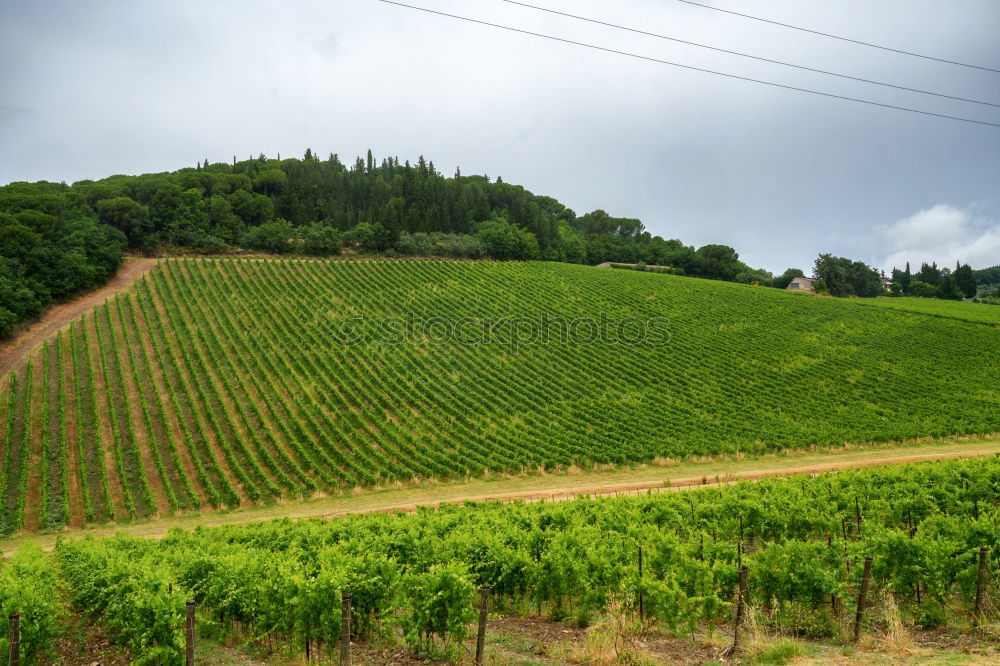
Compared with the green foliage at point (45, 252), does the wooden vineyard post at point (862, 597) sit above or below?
below

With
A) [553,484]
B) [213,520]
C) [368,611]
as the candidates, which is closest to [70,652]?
[368,611]

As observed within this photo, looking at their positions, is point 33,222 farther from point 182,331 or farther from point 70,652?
point 70,652

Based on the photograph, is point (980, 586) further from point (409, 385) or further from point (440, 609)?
point (409, 385)

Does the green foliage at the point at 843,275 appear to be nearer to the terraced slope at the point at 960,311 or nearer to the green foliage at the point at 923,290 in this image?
the green foliage at the point at 923,290

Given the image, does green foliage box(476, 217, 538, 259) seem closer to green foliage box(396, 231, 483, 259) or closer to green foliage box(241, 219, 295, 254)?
green foliage box(396, 231, 483, 259)

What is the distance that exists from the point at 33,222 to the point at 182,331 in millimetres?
21589

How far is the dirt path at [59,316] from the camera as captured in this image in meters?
41.4

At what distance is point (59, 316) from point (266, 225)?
2820 centimetres

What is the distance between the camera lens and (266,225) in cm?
7331

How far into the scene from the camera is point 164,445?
33.2 m

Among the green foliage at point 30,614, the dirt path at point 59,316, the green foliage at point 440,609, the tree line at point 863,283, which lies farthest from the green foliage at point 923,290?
the green foliage at point 30,614

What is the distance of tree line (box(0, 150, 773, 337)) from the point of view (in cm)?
5200

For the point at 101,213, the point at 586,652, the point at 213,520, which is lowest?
the point at 213,520

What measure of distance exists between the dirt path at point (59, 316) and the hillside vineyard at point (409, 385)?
159cm
